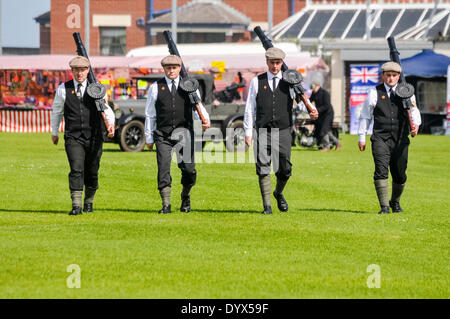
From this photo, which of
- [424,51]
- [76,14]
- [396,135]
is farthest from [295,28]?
[396,135]

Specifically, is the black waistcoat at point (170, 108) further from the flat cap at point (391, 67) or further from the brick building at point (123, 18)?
the brick building at point (123, 18)

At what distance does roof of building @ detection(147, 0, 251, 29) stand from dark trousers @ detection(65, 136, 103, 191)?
171ft

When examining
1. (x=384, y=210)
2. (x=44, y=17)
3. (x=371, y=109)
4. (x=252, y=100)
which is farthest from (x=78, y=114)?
(x=44, y=17)

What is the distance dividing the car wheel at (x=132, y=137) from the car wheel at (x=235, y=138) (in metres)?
2.14

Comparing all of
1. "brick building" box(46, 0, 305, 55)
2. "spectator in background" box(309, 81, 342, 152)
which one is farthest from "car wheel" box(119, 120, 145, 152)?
"brick building" box(46, 0, 305, 55)

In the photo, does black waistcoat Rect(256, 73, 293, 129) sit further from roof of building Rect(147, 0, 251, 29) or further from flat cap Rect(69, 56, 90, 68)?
roof of building Rect(147, 0, 251, 29)

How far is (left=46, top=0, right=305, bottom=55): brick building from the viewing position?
227 feet

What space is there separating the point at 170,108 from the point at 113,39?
58.6 metres

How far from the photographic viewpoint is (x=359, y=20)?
5728 centimetres

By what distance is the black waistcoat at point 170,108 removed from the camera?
12.9 metres

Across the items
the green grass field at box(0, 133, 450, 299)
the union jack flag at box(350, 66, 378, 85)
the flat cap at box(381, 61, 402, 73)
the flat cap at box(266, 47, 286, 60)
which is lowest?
the green grass field at box(0, 133, 450, 299)

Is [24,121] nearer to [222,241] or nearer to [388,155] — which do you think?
[388,155]

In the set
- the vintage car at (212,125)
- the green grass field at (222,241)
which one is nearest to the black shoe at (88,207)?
the green grass field at (222,241)

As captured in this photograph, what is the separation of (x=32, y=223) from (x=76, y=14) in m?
47.2
